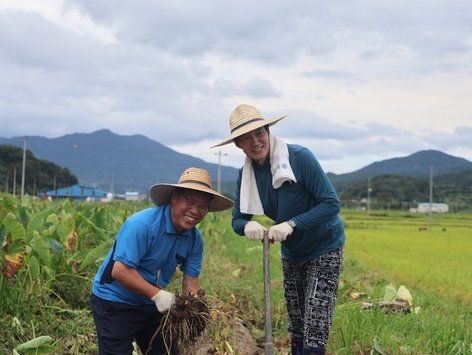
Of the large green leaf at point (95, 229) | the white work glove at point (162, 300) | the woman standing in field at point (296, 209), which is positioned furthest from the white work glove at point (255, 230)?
the large green leaf at point (95, 229)

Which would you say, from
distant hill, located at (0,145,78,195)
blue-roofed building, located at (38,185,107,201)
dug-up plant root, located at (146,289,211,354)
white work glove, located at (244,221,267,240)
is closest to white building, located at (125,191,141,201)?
blue-roofed building, located at (38,185,107,201)

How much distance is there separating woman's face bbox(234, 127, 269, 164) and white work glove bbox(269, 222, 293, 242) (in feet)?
1.23

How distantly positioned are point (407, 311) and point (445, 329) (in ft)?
4.11

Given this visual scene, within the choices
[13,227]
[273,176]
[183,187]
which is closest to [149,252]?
[183,187]

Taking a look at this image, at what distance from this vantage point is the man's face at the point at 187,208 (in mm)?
2947

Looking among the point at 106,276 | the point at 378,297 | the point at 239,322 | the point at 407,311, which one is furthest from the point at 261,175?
the point at 378,297

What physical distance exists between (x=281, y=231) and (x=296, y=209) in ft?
0.88

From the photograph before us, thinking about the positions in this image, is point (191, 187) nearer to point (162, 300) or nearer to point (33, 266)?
point (162, 300)

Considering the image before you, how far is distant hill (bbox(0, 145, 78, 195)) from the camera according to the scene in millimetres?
54281

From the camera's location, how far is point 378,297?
6.06 m

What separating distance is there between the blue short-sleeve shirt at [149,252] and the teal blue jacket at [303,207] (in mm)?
459

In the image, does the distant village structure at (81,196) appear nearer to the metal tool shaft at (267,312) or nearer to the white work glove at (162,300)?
the metal tool shaft at (267,312)

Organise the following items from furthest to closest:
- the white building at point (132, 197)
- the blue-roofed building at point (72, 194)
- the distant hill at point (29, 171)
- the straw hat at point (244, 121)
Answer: the distant hill at point (29, 171), the white building at point (132, 197), the blue-roofed building at point (72, 194), the straw hat at point (244, 121)

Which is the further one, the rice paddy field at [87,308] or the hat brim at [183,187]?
the rice paddy field at [87,308]
